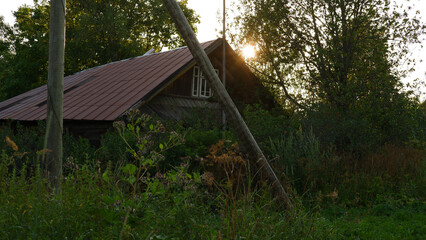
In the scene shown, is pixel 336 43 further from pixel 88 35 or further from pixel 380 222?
pixel 88 35

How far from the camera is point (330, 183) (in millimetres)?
7812

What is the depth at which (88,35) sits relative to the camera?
30.8 m

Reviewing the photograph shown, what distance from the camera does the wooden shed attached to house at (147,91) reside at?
13531 mm

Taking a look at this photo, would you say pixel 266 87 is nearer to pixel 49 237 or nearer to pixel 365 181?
pixel 365 181

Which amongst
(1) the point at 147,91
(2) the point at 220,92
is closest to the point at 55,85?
(2) the point at 220,92

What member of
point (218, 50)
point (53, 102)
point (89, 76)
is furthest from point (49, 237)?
point (89, 76)

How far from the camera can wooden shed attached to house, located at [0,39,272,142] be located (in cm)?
1353

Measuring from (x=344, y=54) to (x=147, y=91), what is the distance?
718cm

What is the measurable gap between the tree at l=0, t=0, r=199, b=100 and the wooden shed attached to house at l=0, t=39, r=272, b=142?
38.3 feet

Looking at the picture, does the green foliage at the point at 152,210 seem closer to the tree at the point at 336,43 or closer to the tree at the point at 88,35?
the tree at the point at 336,43

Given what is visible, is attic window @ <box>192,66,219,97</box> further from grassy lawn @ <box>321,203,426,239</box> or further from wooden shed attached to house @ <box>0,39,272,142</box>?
grassy lawn @ <box>321,203,426,239</box>

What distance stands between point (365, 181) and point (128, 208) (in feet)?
21.9

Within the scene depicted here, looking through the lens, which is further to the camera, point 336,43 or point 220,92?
point 336,43

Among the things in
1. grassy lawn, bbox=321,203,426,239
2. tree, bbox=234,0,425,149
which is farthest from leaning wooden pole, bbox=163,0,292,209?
tree, bbox=234,0,425,149
